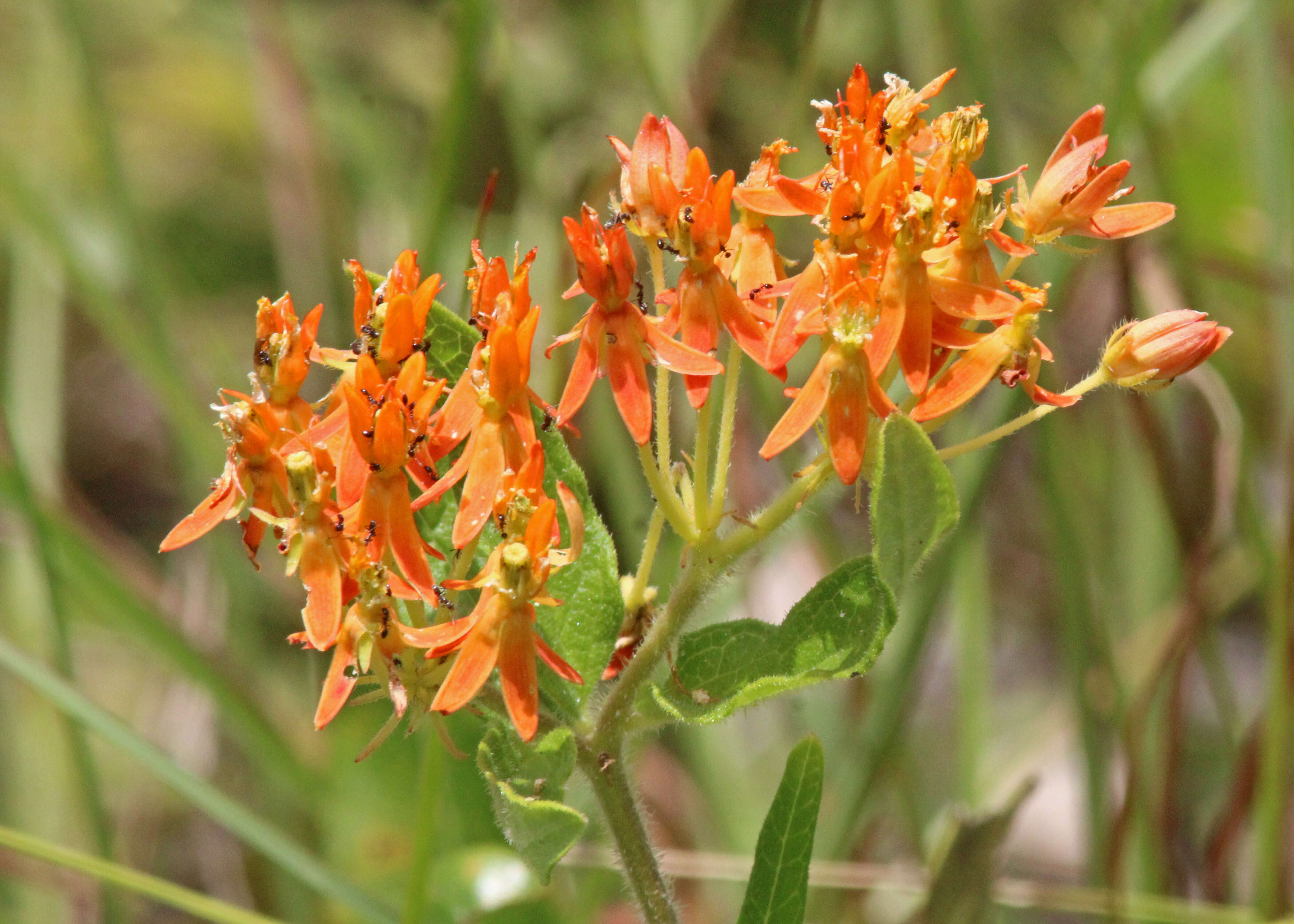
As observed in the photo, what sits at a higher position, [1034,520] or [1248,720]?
[1034,520]

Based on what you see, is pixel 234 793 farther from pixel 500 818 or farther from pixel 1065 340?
pixel 1065 340

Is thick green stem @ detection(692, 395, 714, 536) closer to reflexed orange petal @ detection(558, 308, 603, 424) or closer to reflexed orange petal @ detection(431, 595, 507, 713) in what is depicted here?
reflexed orange petal @ detection(558, 308, 603, 424)

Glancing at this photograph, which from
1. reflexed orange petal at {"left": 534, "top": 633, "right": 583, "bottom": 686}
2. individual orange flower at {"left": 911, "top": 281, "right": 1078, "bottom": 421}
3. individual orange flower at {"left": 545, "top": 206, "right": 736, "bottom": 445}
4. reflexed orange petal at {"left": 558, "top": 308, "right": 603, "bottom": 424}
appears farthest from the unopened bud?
reflexed orange petal at {"left": 534, "top": 633, "right": 583, "bottom": 686}

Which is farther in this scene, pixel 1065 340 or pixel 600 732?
pixel 1065 340

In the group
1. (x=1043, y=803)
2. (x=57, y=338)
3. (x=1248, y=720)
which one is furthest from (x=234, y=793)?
(x=1248, y=720)

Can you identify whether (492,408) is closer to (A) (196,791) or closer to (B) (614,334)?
(B) (614,334)

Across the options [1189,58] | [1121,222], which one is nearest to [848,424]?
[1121,222]
